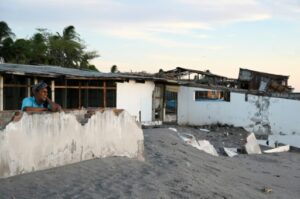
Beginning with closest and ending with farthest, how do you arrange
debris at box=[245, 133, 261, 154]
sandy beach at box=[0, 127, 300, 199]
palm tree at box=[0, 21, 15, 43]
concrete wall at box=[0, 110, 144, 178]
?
sandy beach at box=[0, 127, 300, 199], concrete wall at box=[0, 110, 144, 178], debris at box=[245, 133, 261, 154], palm tree at box=[0, 21, 15, 43]

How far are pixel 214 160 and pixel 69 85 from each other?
10.2 meters

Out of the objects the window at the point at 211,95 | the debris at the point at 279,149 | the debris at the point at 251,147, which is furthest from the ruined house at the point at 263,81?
the debris at the point at 251,147

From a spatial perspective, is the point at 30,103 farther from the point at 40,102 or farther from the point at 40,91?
the point at 40,91

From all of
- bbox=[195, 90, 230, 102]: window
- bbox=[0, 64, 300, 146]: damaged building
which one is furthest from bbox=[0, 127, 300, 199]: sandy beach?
bbox=[195, 90, 230, 102]: window

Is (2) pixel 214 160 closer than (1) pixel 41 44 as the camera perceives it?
Yes

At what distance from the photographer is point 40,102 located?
8.37m

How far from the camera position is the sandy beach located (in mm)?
7172

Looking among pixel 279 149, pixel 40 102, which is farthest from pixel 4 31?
pixel 40 102

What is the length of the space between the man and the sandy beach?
108 cm

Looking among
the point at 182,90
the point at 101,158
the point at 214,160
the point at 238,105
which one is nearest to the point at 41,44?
the point at 182,90

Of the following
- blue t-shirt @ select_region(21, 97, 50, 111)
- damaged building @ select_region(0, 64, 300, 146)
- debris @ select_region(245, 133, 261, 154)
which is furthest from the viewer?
damaged building @ select_region(0, 64, 300, 146)

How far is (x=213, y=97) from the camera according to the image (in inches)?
1195

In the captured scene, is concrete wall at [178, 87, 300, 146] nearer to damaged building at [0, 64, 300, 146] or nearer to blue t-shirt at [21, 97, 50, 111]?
damaged building at [0, 64, 300, 146]

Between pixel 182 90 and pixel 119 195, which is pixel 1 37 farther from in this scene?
pixel 119 195
